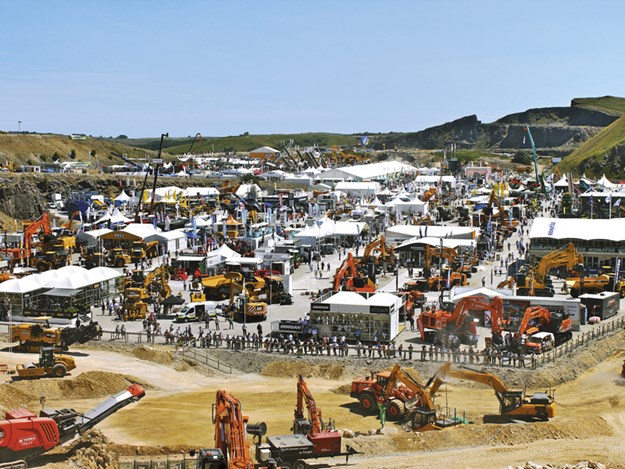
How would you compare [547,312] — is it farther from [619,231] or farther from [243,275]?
[619,231]

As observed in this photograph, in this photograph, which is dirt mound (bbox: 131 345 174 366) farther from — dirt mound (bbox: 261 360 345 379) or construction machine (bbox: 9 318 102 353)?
dirt mound (bbox: 261 360 345 379)

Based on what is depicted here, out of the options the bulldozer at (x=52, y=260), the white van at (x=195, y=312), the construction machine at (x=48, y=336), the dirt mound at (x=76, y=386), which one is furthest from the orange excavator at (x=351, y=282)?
the bulldozer at (x=52, y=260)

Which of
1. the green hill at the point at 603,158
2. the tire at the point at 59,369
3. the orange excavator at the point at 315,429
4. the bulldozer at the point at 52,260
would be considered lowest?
the tire at the point at 59,369

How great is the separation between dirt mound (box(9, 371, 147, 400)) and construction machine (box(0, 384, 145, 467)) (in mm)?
5546

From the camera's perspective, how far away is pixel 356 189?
321 ft

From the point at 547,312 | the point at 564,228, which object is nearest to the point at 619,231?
the point at 564,228

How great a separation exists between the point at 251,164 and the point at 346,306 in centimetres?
12157

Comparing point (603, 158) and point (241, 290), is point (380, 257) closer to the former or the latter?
point (241, 290)

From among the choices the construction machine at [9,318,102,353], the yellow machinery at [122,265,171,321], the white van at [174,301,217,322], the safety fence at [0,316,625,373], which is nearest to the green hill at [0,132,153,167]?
the yellow machinery at [122,265,171,321]

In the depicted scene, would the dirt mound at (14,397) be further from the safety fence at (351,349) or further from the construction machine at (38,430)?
the safety fence at (351,349)

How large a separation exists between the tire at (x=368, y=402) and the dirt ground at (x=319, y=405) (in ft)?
0.98

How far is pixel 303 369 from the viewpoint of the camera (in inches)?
1139

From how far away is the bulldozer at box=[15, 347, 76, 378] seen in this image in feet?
88.7

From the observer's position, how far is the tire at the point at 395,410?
23172mm
